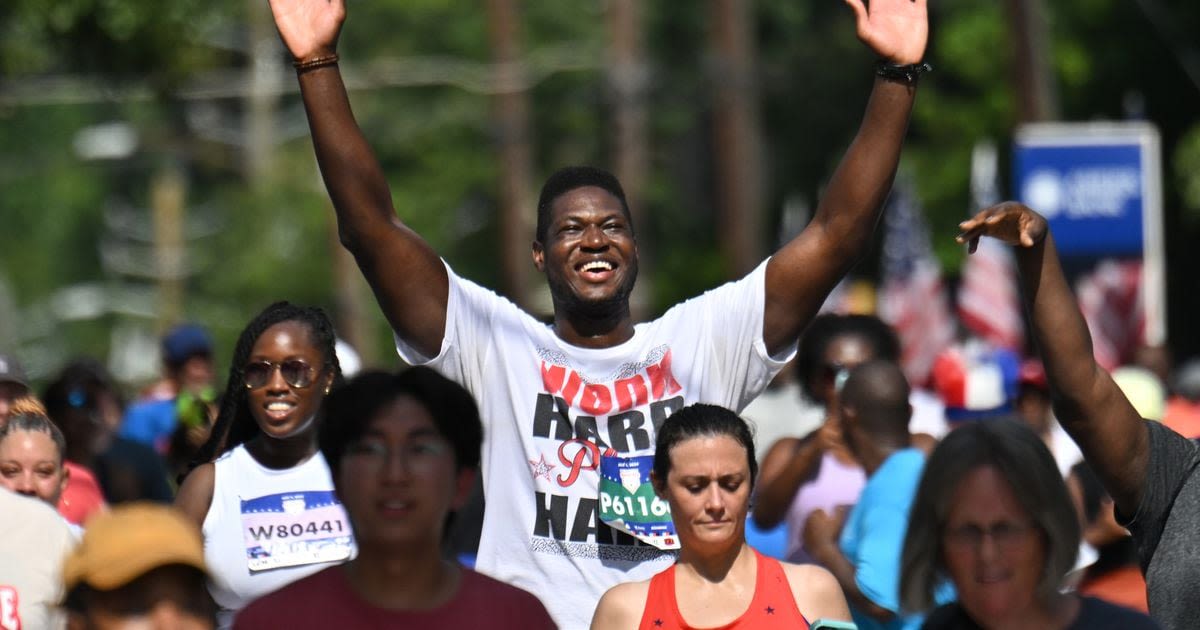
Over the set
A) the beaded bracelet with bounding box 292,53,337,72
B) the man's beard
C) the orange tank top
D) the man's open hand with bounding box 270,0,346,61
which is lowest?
the orange tank top

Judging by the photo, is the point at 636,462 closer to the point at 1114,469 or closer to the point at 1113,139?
the point at 1114,469

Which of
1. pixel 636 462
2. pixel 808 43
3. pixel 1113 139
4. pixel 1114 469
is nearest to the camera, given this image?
pixel 1114 469

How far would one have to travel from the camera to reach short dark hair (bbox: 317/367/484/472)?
13.8ft

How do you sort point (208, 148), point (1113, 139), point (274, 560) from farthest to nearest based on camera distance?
point (208, 148)
point (1113, 139)
point (274, 560)

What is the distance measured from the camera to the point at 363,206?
5105mm

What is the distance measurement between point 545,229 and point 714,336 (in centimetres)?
50

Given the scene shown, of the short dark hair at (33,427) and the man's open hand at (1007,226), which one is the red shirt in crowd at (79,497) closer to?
the short dark hair at (33,427)

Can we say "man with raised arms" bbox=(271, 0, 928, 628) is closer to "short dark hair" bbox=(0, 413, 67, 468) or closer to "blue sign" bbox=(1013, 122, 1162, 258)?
"short dark hair" bbox=(0, 413, 67, 468)

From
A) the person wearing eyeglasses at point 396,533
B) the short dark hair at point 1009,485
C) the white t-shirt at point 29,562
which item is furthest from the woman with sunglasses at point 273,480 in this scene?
the short dark hair at point 1009,485

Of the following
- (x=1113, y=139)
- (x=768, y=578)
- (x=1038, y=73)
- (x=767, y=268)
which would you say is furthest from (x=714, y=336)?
(x=1038, y=73)

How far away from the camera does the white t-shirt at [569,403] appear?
16.9ft

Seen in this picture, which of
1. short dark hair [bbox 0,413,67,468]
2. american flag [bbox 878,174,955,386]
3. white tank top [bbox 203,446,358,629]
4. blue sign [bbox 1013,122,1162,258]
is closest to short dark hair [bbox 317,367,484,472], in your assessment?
white tank top [bbox 203,446,358,629]

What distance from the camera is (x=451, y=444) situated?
4238 mm

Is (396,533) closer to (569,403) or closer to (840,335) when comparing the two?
(569,403)
